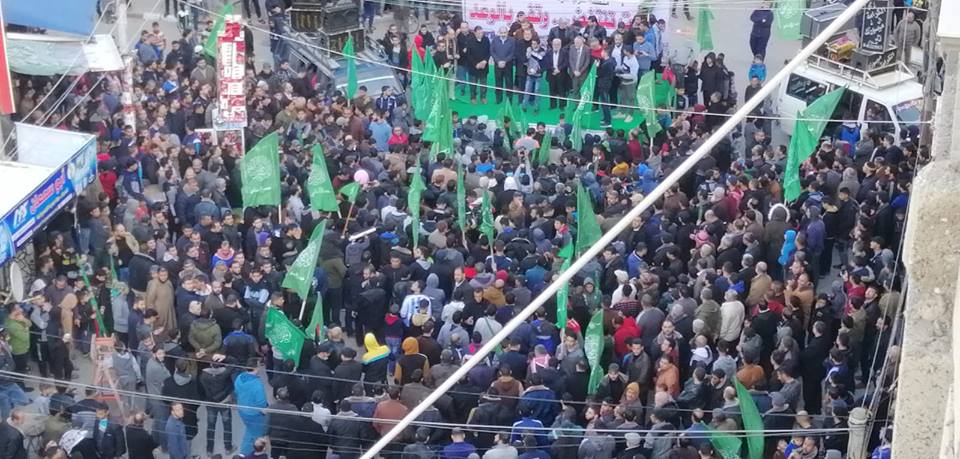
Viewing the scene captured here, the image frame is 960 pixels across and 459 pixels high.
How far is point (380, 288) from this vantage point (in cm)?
1528

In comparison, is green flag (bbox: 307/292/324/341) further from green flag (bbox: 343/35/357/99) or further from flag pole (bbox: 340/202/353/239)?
green flag (bbox: 343/35/357/99)

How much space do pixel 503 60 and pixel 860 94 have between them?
5624 millimetres

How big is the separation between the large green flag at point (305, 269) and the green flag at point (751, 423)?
4.18 m

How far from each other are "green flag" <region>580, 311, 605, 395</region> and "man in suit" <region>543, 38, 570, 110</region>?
9.59 m

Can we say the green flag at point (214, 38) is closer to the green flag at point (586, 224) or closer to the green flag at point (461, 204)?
the green flag at point (461, 204)

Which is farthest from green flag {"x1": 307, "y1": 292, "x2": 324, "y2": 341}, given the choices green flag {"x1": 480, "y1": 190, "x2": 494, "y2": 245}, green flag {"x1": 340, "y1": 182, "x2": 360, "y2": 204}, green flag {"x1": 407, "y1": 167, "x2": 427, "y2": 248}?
green flag {"x1": 340, "y1": 182, "x2": 360, "y2": 204}

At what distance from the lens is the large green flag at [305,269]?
47.8 ft

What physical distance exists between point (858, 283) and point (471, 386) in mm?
4055

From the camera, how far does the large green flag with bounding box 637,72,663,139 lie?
20.4m

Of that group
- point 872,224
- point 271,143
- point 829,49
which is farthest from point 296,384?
point 829,49

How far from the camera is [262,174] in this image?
1667 cm

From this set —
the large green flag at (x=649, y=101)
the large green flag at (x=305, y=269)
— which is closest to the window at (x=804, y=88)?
the large green flag at (x=649, y=101)

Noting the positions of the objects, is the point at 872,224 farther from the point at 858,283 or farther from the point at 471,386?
the point at 471,386

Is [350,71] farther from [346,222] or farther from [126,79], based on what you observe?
[346,222]
